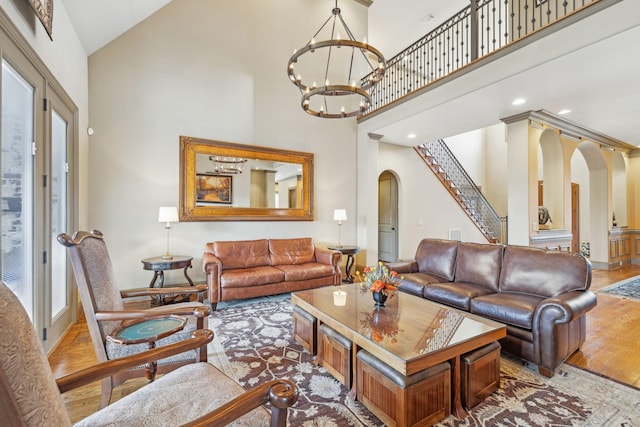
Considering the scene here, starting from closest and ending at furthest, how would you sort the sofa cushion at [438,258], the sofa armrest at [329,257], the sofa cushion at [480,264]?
1. the sofa cushion at [480,264]
2. the sofa cushion at [438,258]
3. the sofa armrest at [329,257]

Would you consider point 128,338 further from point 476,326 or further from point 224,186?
point 224,186

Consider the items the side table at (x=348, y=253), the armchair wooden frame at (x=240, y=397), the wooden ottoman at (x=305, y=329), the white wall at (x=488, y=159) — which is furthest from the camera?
the white wall at (x=488, y=159)

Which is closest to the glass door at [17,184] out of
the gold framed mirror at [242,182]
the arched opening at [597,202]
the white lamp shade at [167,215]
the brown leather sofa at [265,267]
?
the white lamp shade at [167,215]

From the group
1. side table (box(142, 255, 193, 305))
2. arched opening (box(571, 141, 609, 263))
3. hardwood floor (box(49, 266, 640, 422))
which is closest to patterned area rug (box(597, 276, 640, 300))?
hardwood floor (box(49, 266, 640, 422))

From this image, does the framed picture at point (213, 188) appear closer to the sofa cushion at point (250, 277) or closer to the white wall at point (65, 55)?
the sofa cushion at point (250, 277)

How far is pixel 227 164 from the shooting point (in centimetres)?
497

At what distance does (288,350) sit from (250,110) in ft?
13.2

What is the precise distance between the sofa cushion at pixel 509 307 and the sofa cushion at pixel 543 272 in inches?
5.5

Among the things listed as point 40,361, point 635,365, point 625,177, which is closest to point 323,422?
point 40,361

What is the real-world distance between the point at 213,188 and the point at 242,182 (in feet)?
1.63

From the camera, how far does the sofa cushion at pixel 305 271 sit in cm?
448

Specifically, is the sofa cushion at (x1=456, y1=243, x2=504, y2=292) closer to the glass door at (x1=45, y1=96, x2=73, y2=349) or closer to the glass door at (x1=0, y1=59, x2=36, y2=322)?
the glass door at (x1=0, y1=59, x2=36, y2=322)

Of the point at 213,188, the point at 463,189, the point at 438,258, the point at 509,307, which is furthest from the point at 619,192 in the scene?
the point at 213,188

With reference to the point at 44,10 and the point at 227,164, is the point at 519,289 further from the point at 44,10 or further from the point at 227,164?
the point at 44,10
